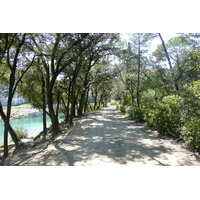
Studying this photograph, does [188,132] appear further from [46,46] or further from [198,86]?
[46,46]

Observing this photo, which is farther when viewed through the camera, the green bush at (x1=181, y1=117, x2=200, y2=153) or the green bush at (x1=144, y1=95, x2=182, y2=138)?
the green bush at (x1=144, y1=95, x2=182, y2=138)

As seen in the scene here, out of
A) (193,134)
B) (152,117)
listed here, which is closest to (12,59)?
(152,117)

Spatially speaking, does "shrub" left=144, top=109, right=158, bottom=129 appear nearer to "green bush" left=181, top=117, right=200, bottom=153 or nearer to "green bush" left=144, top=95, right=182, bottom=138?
"green bush" left=144, top=95, right=182, bottom=138

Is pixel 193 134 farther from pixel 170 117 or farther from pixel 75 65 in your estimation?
pixel 75 65

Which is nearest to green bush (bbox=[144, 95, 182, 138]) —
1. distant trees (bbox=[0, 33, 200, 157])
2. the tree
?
distant trees (bbox=[0, 33, 200, 157])

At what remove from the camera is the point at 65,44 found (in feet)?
24.4

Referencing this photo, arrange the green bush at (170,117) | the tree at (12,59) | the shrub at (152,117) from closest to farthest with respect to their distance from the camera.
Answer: the green bush at (170,117) → the tree at (12,59) → the shrub at (152,117)

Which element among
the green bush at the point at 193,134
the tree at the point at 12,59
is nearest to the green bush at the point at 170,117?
the green bush at the point at 193,134

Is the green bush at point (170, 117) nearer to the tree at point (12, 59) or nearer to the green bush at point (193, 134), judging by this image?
the green bush at point (193, 134)

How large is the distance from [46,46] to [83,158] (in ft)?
19.7

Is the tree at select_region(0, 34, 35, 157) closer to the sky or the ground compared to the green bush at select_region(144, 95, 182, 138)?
closer to the sky

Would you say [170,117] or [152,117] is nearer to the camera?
[170,117]

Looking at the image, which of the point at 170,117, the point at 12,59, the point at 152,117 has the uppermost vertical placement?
the point at 12,59
